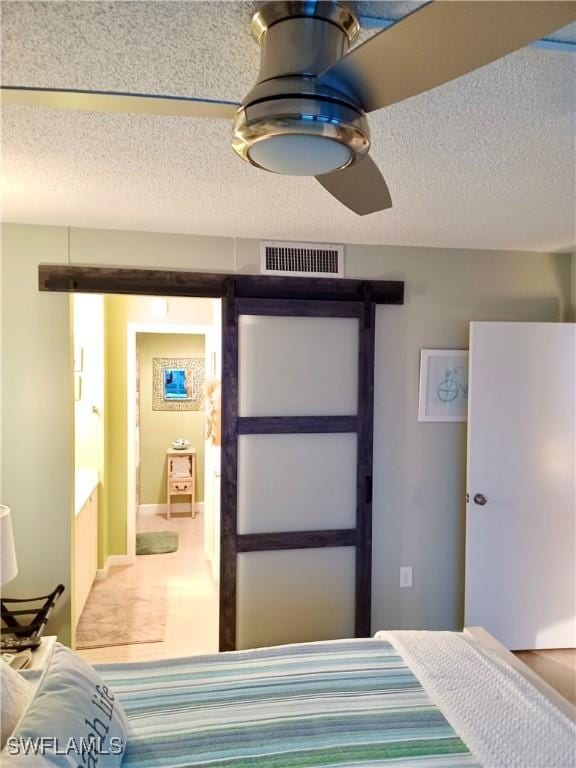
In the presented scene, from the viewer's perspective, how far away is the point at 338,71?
2.92 ft

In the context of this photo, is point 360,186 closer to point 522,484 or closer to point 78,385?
point 522,484

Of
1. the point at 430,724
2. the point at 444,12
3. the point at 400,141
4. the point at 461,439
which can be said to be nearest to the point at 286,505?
the point at 461,439

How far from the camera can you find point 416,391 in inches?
121

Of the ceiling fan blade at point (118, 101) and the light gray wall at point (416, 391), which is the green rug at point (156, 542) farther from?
the ceiling fan blade at point (118, 101)

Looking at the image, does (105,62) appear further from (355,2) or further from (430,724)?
(430,724)

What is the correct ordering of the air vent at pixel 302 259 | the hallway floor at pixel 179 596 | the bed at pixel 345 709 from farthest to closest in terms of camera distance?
1. the hallway floor at pixel 179 596
2. the air vent at pixel 302 259
3. the bed at pixel 345 709

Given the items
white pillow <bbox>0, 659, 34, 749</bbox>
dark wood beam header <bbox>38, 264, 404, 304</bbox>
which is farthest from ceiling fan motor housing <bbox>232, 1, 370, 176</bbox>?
dark wood beam header <bbox>38, 264, 404, 304</bbox>

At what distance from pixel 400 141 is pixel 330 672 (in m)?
1.73

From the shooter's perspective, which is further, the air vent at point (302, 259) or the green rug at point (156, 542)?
the green rug at point (156, 542)

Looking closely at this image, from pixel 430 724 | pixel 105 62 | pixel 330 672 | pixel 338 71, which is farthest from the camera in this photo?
pixel 330 672

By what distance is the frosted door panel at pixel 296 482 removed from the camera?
290cm

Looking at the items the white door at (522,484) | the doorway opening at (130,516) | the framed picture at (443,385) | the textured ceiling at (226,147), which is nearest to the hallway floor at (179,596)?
the doorway opening at (130,516)

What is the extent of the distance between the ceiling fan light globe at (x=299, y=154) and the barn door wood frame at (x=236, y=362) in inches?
69.7

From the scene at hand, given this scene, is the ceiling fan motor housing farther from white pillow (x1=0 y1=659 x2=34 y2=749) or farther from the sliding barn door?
the sliding barn door
